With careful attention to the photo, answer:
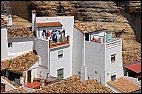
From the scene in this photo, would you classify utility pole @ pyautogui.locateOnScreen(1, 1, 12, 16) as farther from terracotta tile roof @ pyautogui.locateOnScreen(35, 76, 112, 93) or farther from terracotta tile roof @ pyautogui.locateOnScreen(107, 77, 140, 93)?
terracotta tile roof @ pyautogui.locateOnScreen(35, 76, 112, 93)

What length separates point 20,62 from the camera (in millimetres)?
22781

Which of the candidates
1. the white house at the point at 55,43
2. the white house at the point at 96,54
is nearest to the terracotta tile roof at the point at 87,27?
the white house at the point at 96,54

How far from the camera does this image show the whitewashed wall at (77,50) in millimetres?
24453

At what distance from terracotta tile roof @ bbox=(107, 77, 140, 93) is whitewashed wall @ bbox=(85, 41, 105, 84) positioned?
2.19 feet

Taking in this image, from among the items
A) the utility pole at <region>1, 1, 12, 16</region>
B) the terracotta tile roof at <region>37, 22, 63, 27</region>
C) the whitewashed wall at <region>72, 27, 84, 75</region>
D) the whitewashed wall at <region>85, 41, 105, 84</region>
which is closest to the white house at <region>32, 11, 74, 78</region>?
the terracotta tile roof at <region>37, 22, 63, 27</region>

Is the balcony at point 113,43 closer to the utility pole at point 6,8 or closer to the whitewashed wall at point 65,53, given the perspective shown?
the whitewashed wall at point 65,53

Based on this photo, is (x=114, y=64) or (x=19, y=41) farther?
(x=114, y=64)

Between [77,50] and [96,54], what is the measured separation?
1382 mm

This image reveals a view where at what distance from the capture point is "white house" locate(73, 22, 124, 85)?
77.3ft

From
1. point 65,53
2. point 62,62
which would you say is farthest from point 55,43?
point 62,62

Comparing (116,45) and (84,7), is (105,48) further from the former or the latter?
(84,7)

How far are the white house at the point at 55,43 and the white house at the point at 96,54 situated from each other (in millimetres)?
464

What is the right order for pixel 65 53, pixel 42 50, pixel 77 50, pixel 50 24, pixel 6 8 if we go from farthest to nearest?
pixel 6 8 < pixel 77 50 < pixel 50 24 < pixel 65 53 < pixel 42 50

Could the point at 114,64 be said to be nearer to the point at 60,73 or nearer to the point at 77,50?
the point at 77,50
